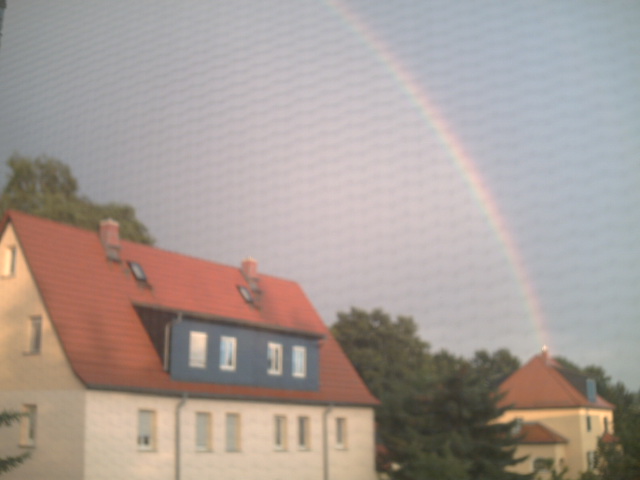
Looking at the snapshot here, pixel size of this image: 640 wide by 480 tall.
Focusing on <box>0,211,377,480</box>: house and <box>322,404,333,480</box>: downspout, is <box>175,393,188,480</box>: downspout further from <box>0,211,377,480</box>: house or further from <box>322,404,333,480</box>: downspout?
<box>322,404,333,480</box>: downspout

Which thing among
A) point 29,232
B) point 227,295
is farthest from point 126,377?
point 227,295

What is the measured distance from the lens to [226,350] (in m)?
5.57

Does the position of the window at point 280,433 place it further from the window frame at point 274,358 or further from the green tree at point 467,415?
the green tree at point 467,415

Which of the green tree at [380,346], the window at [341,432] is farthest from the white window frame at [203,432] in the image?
the green tree at [380,346]

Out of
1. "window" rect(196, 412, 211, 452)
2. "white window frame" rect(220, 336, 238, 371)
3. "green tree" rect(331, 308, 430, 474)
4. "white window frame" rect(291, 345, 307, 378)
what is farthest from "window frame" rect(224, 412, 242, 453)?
"green tree" rect(331, 308, 430, 474)

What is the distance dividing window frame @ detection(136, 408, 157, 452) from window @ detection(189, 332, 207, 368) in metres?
0.55

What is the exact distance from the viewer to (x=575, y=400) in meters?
9.12

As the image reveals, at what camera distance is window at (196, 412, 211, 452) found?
500cm

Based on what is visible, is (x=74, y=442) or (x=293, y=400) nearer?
(x=74, y=442)

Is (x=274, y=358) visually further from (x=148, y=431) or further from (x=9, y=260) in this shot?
(x=9, y=260)

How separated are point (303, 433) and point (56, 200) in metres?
4.44

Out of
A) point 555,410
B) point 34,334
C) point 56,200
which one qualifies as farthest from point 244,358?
point 555,410

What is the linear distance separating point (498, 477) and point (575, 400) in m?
5.03

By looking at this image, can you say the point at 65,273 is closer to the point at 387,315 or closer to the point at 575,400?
the point at 387,315
